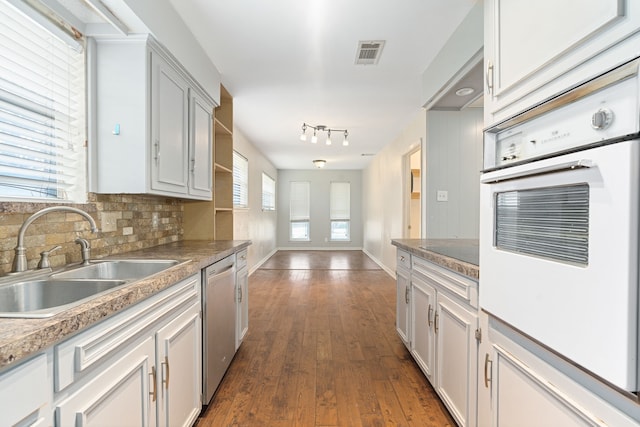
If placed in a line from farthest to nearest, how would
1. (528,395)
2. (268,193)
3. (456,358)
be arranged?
(268,193) → (456,358) → (528,395)

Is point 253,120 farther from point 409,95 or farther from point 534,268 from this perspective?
point 534,268

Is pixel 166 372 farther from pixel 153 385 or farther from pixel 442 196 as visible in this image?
pixel 442 196

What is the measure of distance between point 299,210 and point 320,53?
7390mm

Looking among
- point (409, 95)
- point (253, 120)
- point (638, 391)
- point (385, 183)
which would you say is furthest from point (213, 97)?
point (385, 183)

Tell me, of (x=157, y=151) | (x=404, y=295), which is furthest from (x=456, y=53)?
(x=157, y=151)

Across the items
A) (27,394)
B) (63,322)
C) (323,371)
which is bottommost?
(323,371)

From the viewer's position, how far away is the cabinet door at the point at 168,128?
1.86m

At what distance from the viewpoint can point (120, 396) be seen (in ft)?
3.38

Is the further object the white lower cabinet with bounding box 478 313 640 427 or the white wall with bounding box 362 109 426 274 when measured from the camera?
the white wall with bounding box 362 109 426 274

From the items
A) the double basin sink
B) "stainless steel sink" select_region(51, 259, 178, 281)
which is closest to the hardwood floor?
"stainless steel sink" select_region(51, 259, 178, 281)

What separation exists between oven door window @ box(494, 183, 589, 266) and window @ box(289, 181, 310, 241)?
8680 millimetres

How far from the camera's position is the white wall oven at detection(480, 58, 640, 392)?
0.67m

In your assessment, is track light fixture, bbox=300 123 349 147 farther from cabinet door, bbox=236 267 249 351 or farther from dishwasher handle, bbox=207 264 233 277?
dishwasher handle, bbox=207 264 233 277

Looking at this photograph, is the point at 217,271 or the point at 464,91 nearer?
the point at 217,271
